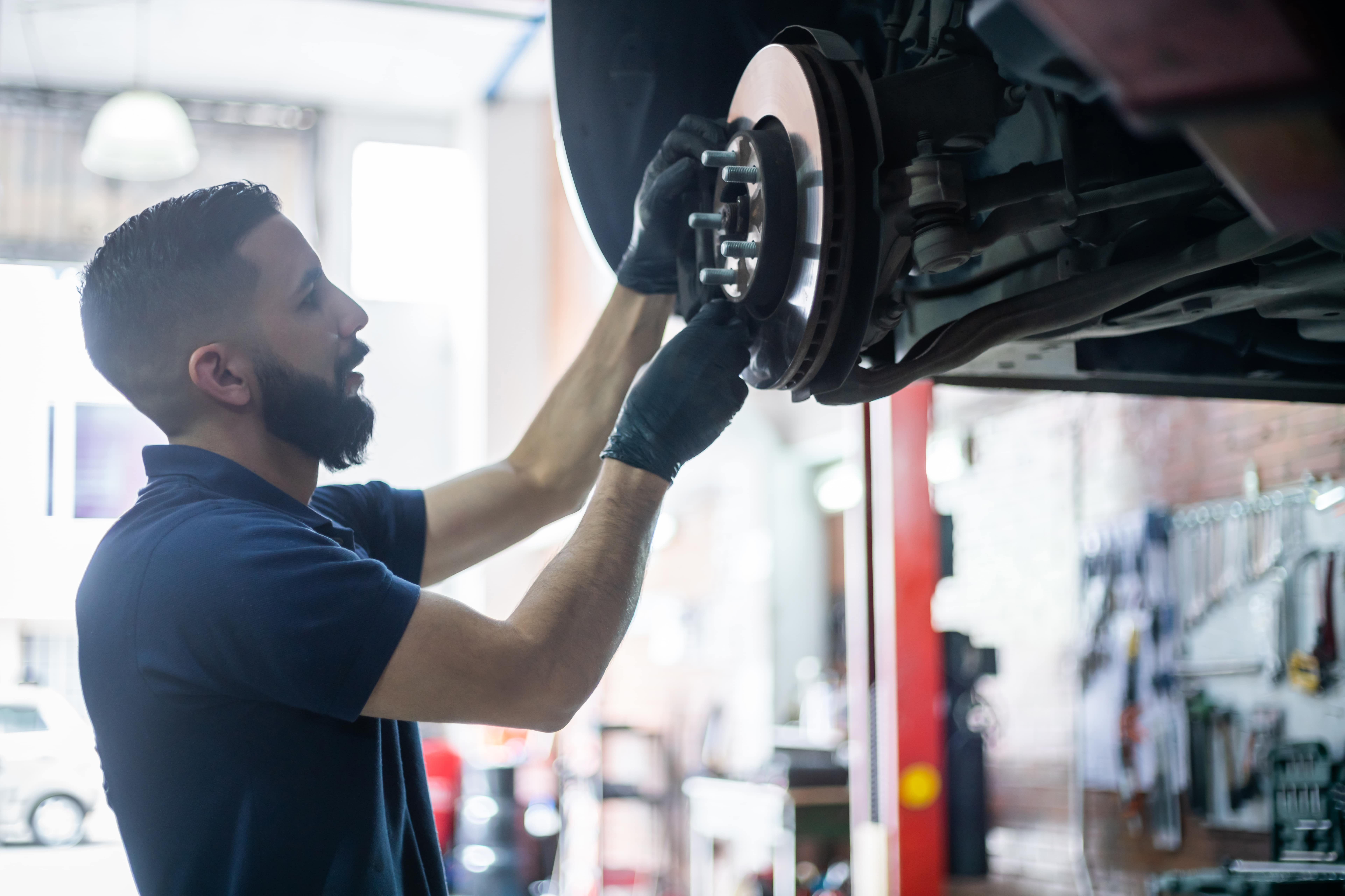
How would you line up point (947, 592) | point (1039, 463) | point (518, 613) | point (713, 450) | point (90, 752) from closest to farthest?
point (518, 613), point (90, 752), point (1039, 463), point (947, 592), point (713, 450)

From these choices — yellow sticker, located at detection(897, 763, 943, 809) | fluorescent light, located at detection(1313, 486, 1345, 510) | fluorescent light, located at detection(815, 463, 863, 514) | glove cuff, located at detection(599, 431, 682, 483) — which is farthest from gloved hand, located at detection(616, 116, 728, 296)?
fluorescent light, located at detection(815, 463, 863, 514)

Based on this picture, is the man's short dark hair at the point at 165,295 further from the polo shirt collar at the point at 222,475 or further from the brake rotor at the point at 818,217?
the brake rotor at the point at 818,217

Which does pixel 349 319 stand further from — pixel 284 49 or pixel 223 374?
pixel 284 49

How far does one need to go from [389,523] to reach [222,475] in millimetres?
332

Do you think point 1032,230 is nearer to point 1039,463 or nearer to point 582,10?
point 582,10

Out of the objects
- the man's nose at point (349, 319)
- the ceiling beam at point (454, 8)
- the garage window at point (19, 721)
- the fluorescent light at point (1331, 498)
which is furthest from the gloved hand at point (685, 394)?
the ceiling beam at point (454, 8)

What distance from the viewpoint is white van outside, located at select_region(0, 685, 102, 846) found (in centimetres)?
270

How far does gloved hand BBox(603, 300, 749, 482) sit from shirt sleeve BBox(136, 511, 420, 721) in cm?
27

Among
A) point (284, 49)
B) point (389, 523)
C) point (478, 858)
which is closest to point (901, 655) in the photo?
point (389, 523)

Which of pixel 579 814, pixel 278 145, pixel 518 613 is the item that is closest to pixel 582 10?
pixel 518 613

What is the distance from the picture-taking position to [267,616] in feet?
3.37

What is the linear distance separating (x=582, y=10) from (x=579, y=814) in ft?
18.2

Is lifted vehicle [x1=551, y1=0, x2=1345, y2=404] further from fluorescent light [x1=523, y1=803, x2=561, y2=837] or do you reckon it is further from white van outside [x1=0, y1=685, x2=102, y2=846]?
fluorescent light [x1=523, y1=803, x2=561, y2=837]

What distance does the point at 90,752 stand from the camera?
2898mm
